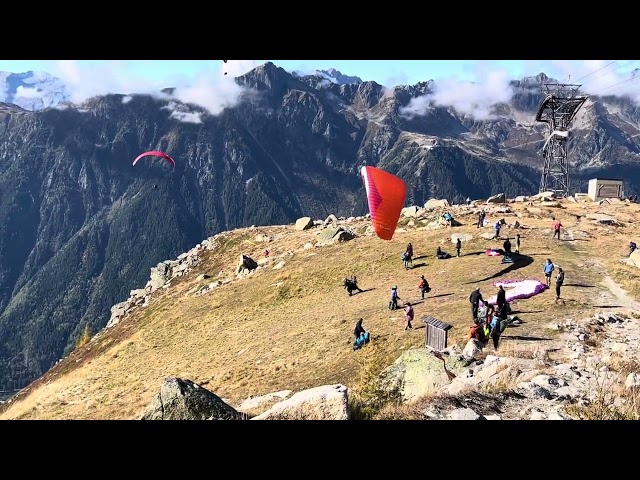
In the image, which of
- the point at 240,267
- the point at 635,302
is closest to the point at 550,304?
the point at 635,302

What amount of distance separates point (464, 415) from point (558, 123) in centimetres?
8683

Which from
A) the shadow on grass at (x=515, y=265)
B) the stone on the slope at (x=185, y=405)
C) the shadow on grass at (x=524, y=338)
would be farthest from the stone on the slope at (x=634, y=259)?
the stone on the slope at (x=185, y=405)

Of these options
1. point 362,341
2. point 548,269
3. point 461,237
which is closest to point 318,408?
point 362,341

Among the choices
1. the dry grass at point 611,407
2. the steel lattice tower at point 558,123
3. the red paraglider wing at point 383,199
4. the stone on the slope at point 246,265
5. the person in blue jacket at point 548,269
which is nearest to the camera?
the dry grass at point 611,407

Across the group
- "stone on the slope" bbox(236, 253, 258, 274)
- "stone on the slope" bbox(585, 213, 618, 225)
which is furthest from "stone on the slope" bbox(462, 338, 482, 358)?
"stone on the slope" bbox(585, 213, 618, 225)

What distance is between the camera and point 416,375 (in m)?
15.5

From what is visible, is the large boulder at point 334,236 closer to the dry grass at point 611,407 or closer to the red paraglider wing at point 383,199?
the red paraglider wing at point 383,199

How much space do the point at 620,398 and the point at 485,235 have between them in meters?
35.1

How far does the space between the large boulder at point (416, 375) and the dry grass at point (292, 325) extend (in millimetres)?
1609

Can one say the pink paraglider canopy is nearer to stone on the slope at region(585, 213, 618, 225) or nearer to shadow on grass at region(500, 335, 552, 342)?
shadow on grass at region(500, 335, 552, 342)

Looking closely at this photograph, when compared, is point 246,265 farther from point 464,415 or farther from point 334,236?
point 464,415

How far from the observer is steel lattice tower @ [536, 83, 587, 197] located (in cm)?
7969

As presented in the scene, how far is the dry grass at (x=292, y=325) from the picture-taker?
25891 millimetres
